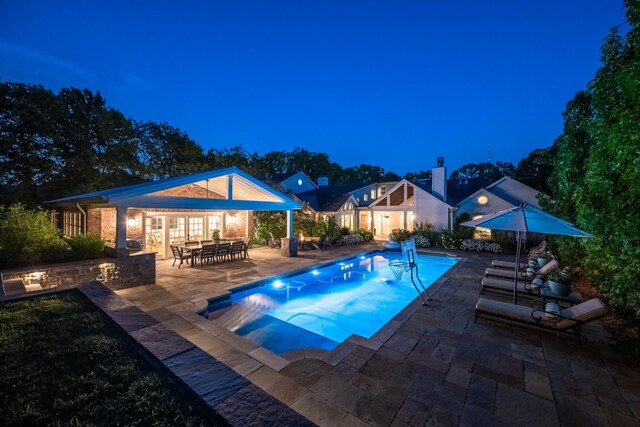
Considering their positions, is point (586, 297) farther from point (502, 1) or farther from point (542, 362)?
point (502, 1)

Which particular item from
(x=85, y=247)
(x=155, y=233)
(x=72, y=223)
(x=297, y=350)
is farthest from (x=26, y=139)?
(x=297, y=350)

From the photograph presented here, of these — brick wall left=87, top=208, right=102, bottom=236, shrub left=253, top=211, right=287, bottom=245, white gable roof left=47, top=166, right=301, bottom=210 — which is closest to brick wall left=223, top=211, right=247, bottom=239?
shrub left=253, top=211, right=287, bottom=245

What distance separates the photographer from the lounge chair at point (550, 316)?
443cm

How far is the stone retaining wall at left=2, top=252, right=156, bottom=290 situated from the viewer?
711cm

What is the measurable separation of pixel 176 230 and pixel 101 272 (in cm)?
618

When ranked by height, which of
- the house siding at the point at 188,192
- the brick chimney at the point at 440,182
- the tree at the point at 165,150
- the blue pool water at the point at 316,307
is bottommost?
the blue pool water at the point at 316,307

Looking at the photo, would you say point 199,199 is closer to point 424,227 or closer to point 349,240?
point 349,240

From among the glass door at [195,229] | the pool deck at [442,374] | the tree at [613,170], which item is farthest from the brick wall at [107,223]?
the tree at [613,170]

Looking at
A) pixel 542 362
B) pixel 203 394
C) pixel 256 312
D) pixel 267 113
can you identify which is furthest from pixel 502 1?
pixel 267 113

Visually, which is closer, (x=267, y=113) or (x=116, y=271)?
(x=116, y=271)

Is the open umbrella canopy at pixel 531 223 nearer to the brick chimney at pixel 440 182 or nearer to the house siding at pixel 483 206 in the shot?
the brick chimney at pixel 440 182

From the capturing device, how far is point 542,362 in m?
4.09

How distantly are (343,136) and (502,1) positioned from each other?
101 m

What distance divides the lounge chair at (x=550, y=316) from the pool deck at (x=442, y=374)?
0.79ft
